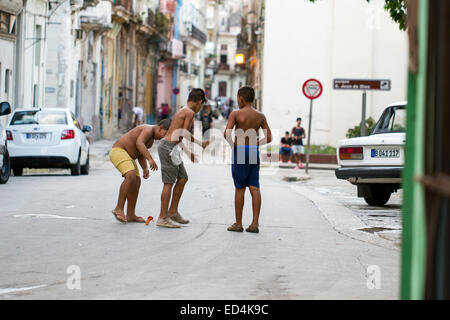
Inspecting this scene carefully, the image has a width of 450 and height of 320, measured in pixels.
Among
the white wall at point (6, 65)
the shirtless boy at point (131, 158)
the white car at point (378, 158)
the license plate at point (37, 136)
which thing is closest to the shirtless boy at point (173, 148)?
the shirtless boy at point (131, 158)

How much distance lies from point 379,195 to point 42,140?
8295mm

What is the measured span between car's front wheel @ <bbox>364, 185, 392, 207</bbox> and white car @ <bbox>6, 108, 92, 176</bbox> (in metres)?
7.75

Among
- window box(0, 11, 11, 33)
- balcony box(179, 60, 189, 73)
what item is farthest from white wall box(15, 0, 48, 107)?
balcony box(179, 60, 189, 73)

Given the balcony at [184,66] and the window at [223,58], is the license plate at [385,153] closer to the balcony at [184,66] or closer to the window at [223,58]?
the balcony at [184,66]

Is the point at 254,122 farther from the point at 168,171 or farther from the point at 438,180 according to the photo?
the point at 438,180

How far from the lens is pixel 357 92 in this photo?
3741 cm

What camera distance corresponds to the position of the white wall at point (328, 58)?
37.2 meters

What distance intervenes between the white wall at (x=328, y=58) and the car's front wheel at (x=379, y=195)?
21.2 meters

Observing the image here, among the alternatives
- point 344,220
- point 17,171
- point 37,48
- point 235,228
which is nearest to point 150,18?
point 37,48

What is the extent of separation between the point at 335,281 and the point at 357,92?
100ft

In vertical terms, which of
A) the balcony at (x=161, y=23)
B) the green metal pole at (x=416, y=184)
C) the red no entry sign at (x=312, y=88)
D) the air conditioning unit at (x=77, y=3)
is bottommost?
the green metal pole at (x=416, y=184)

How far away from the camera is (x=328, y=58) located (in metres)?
38.2
